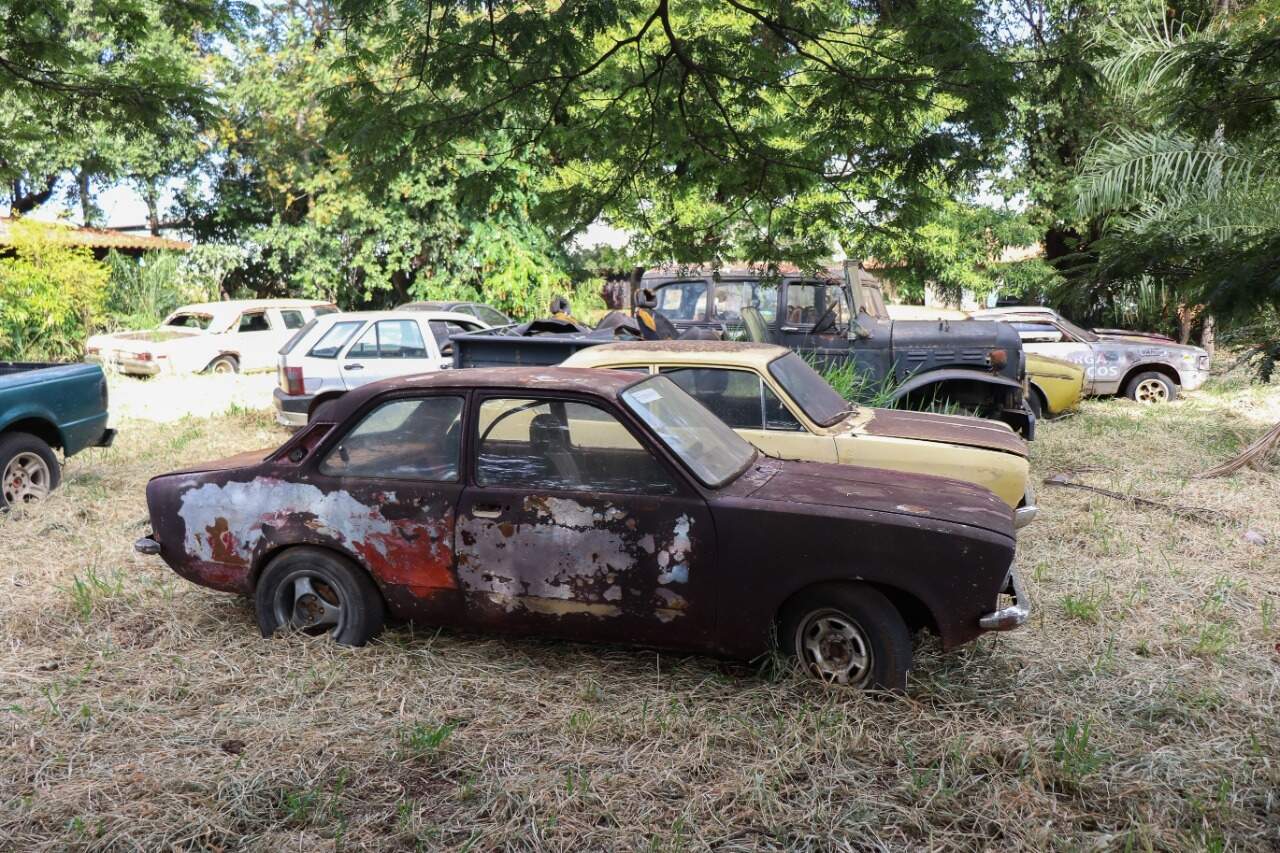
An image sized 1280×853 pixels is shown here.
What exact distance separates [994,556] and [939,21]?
12.3ft

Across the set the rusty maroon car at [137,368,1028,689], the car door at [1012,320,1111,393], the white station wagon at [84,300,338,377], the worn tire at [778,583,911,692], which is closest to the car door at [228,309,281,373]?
the white station wagon at [84,300,338,377]

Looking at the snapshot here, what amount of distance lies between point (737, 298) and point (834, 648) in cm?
697

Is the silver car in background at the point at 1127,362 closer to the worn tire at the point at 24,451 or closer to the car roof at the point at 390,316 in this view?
the car roof at the point at 390,316

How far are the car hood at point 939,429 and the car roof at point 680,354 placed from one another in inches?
28.7

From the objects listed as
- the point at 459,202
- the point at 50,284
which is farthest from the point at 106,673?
the point at 50,284

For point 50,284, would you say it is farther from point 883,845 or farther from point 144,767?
point 883,845

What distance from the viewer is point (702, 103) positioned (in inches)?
290

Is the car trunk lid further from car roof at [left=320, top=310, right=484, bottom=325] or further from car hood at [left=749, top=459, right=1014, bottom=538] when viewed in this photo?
car roof at [left=320, top=310, right=484, bottom=325]

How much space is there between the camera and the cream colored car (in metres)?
5.84

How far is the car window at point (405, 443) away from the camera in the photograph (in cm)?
464

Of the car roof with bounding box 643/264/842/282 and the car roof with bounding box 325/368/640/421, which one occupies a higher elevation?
the car roof with bounding box 643/264/842/282

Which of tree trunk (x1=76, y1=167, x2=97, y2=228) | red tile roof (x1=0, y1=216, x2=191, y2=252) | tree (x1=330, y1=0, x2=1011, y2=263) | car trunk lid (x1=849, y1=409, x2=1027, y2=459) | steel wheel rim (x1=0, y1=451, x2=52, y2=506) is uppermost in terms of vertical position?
tree trunk (x1=76, y1=167, x2=97, y2=228)

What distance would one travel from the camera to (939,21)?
6.13 meters

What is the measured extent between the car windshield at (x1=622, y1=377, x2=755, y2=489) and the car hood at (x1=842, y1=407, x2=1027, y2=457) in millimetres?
1395
